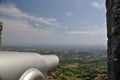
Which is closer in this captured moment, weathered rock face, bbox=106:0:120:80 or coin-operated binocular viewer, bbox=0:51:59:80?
coin-operated binocular viewer, bbox=0:51:59:80

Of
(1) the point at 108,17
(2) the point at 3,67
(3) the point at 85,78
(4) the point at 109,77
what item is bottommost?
(3) the point at 85,78

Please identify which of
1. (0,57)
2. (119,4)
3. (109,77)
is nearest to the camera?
(0,57)

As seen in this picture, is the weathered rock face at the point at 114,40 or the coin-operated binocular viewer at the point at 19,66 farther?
the weathered rock face at the point at 114,40

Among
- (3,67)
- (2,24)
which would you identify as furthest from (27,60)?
(2,24)

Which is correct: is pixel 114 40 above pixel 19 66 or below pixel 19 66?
above

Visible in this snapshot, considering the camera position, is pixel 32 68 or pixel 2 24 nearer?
pixel 32 68

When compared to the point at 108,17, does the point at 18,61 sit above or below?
below

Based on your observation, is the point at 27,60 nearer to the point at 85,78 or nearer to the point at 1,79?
the point at 1,79

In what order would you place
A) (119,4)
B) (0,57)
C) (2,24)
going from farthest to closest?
(2,24)
(119,4)
(0,57)
